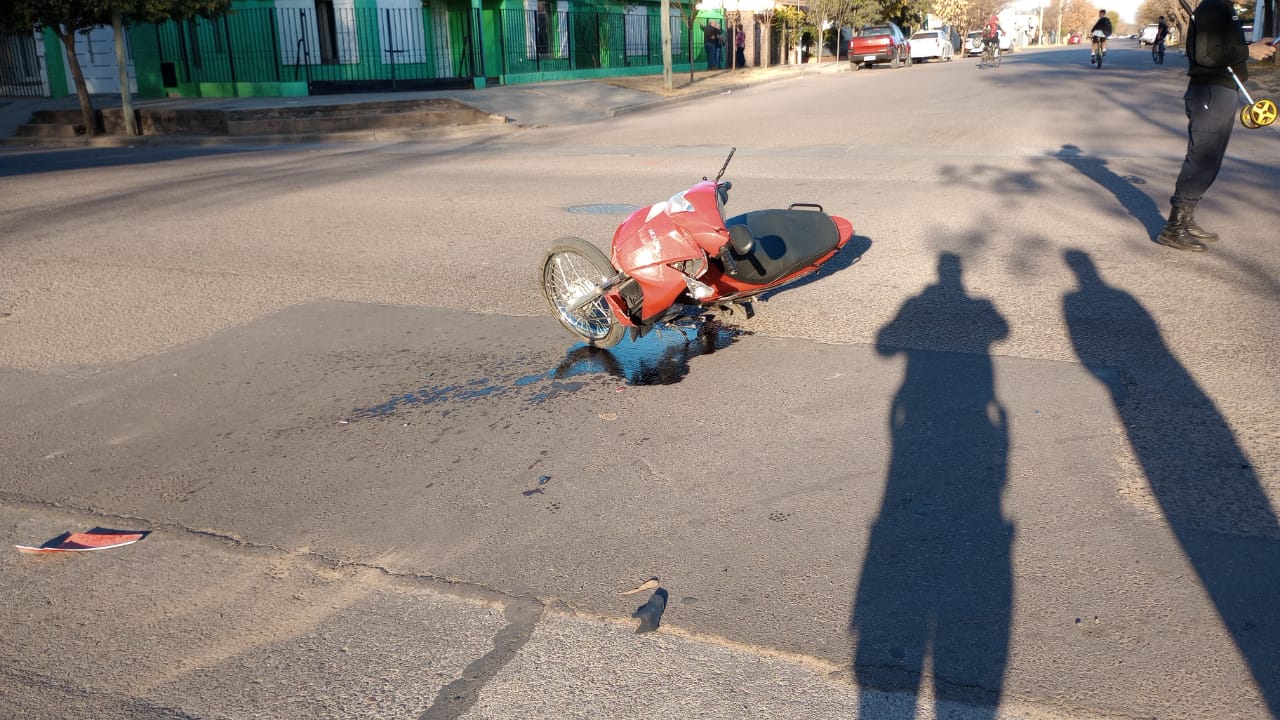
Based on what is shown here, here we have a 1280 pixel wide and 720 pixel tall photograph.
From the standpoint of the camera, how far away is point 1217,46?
744 centimetres

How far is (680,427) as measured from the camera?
4.96 meters

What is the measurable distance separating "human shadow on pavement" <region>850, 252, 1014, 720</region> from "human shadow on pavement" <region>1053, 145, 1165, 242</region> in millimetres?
4542

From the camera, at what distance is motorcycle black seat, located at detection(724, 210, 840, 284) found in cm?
632

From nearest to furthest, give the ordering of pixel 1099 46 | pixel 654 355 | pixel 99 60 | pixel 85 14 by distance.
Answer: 1. pixel 654 355
2. pixel 85 14
3. pixel 99 60
4. pixel 1099 46

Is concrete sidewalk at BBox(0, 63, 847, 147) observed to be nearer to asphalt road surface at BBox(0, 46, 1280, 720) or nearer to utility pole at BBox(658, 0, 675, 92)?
→ utility pole at BBox(658, 0, 675, 92)

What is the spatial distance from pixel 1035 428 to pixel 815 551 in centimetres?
166

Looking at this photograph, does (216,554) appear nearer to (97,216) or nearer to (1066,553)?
(1066,553)

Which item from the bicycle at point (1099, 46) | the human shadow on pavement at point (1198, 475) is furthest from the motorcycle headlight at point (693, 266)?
the bicycle at point (1099, 46)

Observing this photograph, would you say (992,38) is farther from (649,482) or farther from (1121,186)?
(649,482)

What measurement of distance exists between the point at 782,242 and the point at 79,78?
20.3m

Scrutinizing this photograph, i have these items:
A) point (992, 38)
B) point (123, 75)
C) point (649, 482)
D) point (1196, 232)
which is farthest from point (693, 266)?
point (992, 38)

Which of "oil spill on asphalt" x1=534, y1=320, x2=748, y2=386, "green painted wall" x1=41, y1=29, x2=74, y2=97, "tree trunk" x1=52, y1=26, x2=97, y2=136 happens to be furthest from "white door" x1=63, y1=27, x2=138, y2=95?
"oil spill on asphalt" x1=534, y1=320, x2=748, y2=386

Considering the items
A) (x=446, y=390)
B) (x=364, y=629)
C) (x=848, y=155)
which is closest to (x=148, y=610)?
(x=364, y=629)

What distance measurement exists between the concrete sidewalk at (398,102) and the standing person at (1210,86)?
16815mm
